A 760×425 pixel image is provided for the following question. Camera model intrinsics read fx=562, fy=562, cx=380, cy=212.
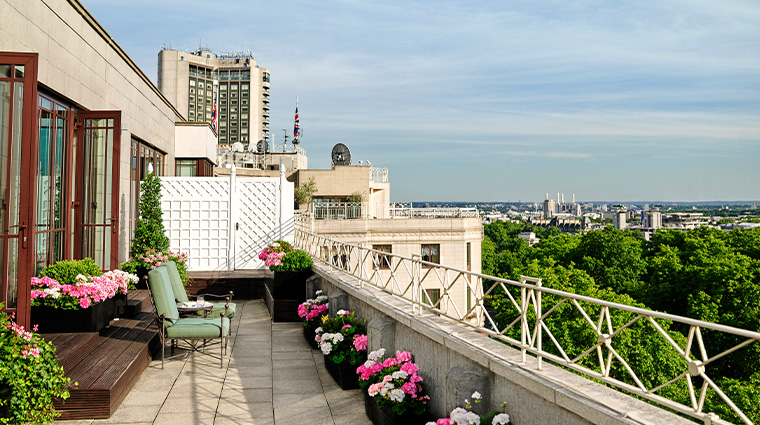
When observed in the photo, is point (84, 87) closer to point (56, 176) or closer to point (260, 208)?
point (56, 176)

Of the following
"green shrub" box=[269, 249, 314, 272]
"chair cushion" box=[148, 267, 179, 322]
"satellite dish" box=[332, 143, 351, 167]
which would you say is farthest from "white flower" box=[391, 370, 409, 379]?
"satellite dish" box=[332, 143, 351, 167]

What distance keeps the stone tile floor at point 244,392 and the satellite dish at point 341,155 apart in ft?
134

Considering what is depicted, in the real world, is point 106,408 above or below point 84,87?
below

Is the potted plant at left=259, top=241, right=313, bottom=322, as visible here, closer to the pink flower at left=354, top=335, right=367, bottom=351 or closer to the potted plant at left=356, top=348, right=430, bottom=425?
the pink flower at left=354, top=335, right=367, bottom=351

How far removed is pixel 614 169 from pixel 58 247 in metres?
139

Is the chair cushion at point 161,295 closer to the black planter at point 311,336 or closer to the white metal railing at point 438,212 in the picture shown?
the black planter at point 311,336

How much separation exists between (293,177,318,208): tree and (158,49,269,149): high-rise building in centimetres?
8016

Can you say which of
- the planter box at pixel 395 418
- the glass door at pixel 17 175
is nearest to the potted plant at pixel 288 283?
the glass door at pixel 17 175

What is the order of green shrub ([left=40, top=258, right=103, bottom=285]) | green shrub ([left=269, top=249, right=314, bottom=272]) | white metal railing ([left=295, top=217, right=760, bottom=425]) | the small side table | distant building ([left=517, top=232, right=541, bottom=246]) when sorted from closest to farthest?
white metal railing ([left=295, top=217, right=760, bottom=425]) < green shrub ([left=40, top=258, right=103, bottom=285]) < the small side table < green shrub ([left=269, top=249, right=314, bottom=272]) < distant building ([left=517, top=232, right=541, bottom=246])

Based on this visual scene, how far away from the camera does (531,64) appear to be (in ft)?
226

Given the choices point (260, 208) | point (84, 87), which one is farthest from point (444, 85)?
point (84, 87)

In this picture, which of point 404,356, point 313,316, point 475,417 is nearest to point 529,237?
point 313,316

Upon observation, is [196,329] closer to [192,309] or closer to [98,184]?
[192,309]

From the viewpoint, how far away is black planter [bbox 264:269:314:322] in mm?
10602
